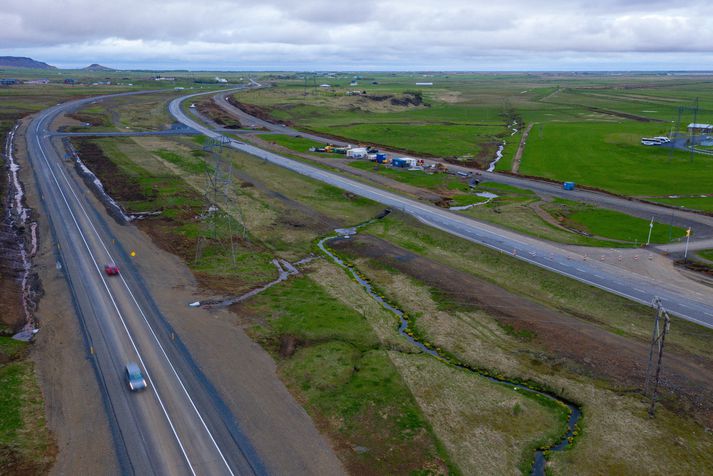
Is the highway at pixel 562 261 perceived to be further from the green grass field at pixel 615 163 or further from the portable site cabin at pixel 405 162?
the green grass field at pixel 615 163

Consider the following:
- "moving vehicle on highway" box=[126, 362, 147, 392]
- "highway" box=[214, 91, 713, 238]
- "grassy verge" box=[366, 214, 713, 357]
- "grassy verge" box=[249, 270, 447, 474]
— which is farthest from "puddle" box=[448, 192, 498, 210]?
"moving vehicle on highway" box=[126, 362, 147, 392]

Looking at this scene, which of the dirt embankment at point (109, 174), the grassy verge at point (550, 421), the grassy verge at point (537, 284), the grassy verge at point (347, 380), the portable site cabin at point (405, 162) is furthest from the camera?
the portable site cabin at point (405, 162)

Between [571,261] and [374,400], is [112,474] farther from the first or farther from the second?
[571,261]

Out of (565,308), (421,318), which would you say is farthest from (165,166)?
(565,308)

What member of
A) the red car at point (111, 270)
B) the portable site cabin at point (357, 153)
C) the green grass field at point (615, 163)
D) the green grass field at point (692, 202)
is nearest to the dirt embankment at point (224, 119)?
the portable site cabin at point (357, 153)

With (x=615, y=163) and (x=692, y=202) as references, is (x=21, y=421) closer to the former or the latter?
(x=692, y=202)

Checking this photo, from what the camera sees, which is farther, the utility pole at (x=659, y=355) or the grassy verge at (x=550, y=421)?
the utility pole at (x=659, y=355)

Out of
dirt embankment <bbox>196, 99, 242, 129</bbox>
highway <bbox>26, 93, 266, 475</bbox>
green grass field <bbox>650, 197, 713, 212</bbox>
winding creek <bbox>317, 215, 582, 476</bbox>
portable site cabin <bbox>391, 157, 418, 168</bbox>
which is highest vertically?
dirt embankment <bbox>196, 99, 242, 129</bbox>

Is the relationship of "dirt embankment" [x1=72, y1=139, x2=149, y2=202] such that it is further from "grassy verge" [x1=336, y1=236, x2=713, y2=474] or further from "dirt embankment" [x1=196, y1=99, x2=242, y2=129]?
"grassy verge" [x1=336, y1=236, x2=713, y2=474]
